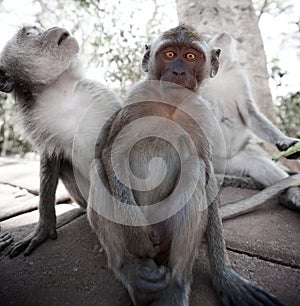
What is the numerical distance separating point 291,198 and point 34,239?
7.82ft

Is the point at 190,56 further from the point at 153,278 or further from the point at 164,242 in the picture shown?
the point at 153,278

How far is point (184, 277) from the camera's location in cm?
194

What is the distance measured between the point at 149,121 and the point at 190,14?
11.7 ft

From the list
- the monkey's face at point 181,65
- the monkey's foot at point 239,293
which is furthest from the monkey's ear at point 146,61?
the monkey's foot at point 239,293

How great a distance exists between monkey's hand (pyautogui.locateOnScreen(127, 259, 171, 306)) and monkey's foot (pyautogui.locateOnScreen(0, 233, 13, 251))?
1.42m

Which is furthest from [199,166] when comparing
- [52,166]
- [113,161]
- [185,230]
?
[52,166]

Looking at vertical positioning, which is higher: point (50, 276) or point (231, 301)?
point (231, 301)

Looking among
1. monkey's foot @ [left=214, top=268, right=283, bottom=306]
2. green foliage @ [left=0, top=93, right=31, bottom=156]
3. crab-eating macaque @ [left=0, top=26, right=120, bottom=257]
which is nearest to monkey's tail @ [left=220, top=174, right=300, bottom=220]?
monkey's foot @ [left=214, top=268, right=283, bottom=306]

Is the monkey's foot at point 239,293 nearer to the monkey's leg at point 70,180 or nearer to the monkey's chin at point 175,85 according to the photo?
the monkey's chin at point 175,85

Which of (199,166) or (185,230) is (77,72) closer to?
(199,166)

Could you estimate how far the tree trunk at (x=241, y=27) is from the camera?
16.9ft

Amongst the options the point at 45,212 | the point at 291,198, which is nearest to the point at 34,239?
the point at 45,212

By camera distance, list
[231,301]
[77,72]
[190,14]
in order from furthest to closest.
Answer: [190,14]
[77,72]
[231,301]

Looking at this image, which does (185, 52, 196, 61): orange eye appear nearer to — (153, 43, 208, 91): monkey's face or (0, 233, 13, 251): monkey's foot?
(153, 43, 208, 91): monkey's face
